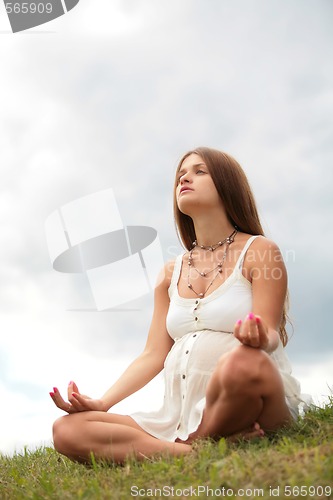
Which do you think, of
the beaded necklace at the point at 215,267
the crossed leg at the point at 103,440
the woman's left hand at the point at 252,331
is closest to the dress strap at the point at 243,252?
the beaded necklace at the point at 215,267

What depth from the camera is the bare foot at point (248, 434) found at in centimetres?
383

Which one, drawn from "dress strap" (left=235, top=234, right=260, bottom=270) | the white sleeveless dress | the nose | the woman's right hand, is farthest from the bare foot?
the nose

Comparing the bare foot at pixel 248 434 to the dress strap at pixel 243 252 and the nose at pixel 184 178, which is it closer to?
the dress strap at pixel 243 252

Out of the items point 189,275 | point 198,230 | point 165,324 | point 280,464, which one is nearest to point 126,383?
point 165,324

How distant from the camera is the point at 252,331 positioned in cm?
353

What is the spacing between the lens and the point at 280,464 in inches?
120

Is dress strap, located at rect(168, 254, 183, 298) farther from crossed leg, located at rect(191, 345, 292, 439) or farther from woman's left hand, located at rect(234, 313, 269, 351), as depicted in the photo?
woman's left hand, located at rect(234, 313, 269, 351)

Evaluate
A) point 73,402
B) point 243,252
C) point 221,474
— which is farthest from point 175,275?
point 221,474

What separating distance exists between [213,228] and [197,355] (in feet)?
3.39

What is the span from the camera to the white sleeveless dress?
4.14 m

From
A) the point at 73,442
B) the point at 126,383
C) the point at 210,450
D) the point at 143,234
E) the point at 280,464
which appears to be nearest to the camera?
the point at 280,464

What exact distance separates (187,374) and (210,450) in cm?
71

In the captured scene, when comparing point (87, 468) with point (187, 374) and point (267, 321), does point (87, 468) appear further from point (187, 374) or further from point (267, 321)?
point (267, 321)

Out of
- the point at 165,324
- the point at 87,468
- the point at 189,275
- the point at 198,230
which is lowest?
the point at 87,468
